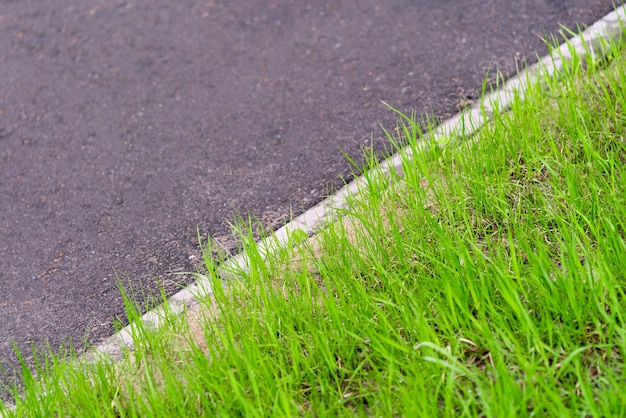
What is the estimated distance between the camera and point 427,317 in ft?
8.67

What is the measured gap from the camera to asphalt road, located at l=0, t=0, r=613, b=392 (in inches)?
142

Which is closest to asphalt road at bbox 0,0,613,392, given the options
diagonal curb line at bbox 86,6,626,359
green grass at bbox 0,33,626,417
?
A: diagonal curb line at bbox 86,6,626,359

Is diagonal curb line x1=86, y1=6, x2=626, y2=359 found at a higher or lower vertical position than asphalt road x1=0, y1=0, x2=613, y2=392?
lower

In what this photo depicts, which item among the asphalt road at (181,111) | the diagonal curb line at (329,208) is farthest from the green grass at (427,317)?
the asphalt road at (181,111)

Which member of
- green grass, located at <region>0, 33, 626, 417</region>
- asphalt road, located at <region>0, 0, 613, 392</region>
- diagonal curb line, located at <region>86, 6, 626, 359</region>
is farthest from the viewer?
asphalt road, located at <region>0, 0, 613, 392</region>

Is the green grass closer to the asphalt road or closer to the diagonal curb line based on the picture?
the diagonal curb line

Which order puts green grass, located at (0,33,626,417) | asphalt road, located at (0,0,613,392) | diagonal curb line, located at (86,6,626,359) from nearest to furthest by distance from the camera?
green grass, located at (0,33,626,417) → diagonal curb line, located at (86,6,626,359) → asphalt road, located at (0,0,613,392)

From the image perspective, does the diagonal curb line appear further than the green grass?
Yes

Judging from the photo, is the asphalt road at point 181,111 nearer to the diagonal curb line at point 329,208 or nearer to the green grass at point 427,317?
the diagonal curb line at point 329,208

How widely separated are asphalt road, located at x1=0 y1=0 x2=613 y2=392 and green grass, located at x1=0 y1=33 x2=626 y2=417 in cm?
56

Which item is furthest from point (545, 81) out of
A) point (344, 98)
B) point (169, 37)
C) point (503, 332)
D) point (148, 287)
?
point (169, 37)

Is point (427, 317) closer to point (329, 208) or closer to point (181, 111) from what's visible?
point (329, 208)

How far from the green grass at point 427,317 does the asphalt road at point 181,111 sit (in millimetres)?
559

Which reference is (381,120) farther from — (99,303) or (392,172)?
(99,303)
